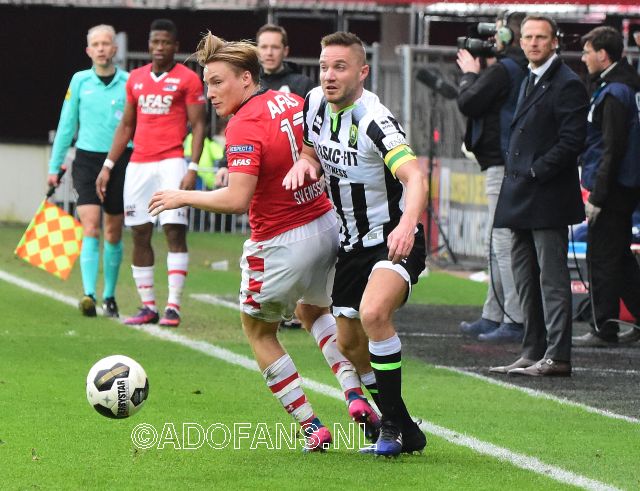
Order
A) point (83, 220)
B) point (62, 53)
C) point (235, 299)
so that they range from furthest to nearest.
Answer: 1. point (62, 53)
2. point (235, 299)
3. point (83, 220)

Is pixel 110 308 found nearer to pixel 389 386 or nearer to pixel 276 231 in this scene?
pixel 276 231

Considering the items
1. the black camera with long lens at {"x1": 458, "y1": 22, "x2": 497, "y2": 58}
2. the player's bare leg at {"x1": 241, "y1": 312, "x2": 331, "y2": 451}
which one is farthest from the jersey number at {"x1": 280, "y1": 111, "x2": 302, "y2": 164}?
the black camera with long lens at {"x1": 458, "y1": 22, "x2": 497, "y2": 58}

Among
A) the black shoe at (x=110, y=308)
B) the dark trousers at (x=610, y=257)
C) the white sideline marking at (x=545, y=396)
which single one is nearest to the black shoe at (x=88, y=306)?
the black shoe at (x=110, y=308)

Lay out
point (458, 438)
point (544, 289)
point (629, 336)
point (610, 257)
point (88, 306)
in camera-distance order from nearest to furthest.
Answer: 1. point (458, 438)
2. point (544, 289)
3. point (610, 257)
4. point (629, 336)
5. point (88, 306)

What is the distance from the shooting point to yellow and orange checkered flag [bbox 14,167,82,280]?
12.8 m

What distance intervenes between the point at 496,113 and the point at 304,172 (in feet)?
15.7

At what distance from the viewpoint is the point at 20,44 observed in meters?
24.5

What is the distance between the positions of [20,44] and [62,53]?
719 millimetres

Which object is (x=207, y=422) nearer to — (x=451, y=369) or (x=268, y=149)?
(x=268, y=149)

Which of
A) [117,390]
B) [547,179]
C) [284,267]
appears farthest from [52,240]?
[284,267]

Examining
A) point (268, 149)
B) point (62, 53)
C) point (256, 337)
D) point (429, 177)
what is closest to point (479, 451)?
point (256, 337)

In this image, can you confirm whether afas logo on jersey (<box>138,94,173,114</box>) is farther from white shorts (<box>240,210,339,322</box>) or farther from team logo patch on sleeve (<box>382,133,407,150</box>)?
team logo patch on sleeve (<box>382,133,407,150</box>)

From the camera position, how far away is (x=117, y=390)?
22.3 ft

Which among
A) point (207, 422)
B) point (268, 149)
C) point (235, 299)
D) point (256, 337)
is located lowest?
point (235, 299)
